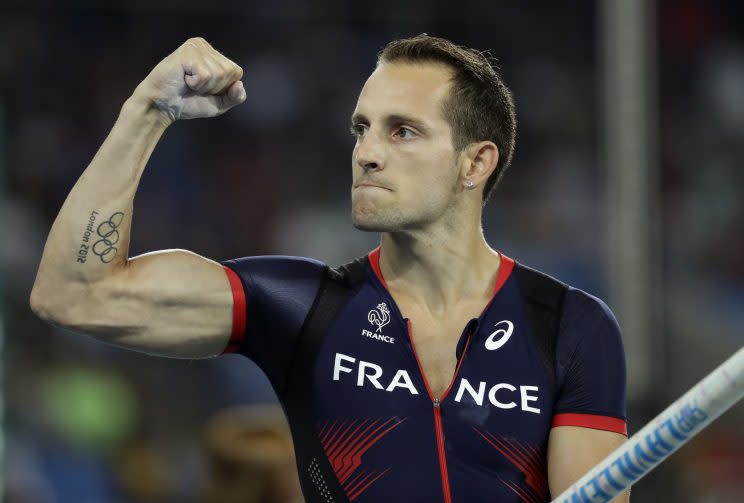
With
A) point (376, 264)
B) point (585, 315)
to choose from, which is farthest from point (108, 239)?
point (585, 315)

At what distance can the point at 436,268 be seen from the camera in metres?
3.96

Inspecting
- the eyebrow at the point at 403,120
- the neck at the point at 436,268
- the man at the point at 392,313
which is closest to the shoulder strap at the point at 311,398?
the man at the point at 392,313

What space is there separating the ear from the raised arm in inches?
29.1

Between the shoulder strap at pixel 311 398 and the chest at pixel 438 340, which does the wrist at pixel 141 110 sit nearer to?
the shoulder strap at pixel 311 398

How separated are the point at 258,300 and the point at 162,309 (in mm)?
297

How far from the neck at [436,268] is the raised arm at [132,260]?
0.55m

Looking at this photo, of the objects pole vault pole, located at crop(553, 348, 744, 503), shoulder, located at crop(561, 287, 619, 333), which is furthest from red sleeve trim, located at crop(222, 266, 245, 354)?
pole vault pole, located at crop(553, 348, 744, 503)

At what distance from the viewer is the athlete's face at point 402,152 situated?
3801 millimetres

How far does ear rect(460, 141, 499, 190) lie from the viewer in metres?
4.03

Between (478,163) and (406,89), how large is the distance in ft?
1.20

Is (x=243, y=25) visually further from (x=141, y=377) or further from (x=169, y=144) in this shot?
(x=141, y=377)

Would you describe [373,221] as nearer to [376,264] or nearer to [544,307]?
[376,264]

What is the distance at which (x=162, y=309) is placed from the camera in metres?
3.72

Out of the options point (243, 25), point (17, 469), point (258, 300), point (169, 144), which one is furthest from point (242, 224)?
point (258, 300)
